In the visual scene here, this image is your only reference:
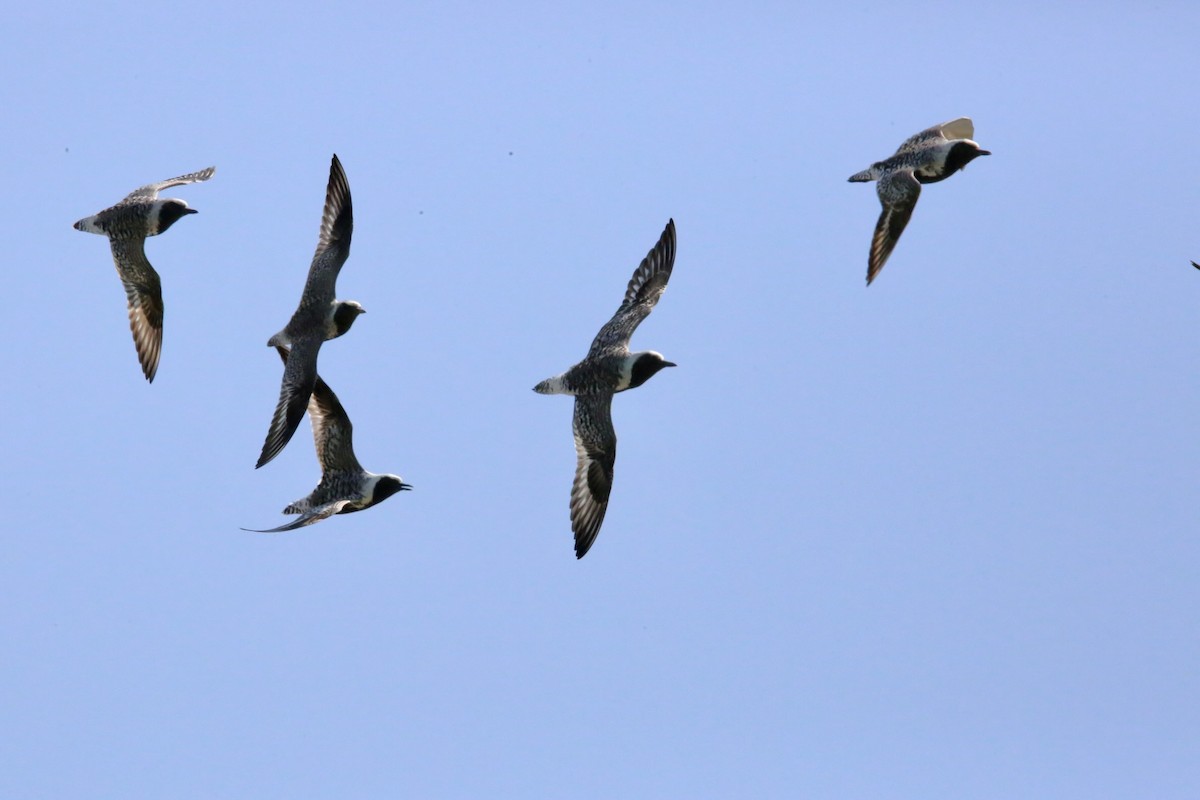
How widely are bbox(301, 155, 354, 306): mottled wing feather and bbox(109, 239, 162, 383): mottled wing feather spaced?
2728mm

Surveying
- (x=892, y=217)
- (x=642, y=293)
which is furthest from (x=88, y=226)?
(x=892, y=217)

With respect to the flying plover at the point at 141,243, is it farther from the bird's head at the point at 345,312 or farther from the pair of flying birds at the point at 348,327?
the bird's head at the point at 345,312

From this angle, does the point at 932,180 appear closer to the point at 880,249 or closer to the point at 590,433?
the point at 880,249

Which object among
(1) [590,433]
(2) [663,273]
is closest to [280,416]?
(1) [590,433]

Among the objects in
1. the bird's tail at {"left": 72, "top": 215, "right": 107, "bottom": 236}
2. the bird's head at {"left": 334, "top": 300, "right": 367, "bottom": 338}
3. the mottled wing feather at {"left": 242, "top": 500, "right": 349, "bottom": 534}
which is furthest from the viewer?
the bird's tail at {"left": 72, "top": 215, "right": 107, "bottom": 236}

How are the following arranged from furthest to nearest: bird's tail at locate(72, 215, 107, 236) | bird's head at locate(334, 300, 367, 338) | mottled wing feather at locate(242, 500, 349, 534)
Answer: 1. bird's tail at locate(72, 215, 107, 236)
2. bird's head at locate(334, 300, 367, 338)
3. mottled wing feather at locate(242, 500, 349, 534)

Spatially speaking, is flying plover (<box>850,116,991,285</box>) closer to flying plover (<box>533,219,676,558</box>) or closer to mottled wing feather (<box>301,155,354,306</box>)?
flying plover (<box>533,219,676,558</box>)

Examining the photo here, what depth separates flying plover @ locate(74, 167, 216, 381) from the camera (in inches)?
782

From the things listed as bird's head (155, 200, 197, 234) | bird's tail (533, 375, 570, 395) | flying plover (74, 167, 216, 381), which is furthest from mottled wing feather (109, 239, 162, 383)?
bird's tail (533, 375, 570, 395)

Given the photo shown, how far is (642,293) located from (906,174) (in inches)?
153

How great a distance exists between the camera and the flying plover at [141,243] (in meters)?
19.9

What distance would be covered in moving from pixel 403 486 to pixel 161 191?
6045 millimetres

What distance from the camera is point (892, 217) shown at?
19094mm

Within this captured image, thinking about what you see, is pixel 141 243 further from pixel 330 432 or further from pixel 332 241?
pixel 330 432
